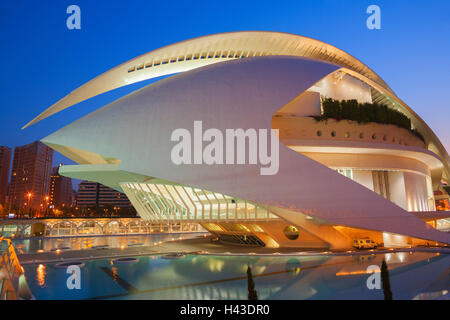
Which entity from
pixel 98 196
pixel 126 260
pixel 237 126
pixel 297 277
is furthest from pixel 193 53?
pixel 98 196

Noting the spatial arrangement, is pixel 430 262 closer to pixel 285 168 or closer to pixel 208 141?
pixel 285 168

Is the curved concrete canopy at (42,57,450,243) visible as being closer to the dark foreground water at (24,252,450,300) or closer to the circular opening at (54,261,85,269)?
the dark foreground water at (24,252,450,300)

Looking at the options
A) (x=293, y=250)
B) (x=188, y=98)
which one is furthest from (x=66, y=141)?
(x=293, y=250)

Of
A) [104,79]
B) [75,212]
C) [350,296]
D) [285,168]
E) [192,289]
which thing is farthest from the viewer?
[75,212]

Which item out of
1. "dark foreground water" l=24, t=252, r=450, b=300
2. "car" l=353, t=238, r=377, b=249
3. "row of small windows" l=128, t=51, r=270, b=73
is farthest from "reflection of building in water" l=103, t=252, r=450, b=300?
"row of small windows" l=128, t=51, r=270, b=73

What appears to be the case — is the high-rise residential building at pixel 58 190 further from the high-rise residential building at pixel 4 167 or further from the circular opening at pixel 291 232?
the circular opening at pixel 291 232

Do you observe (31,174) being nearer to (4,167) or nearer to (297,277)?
(4,167)
